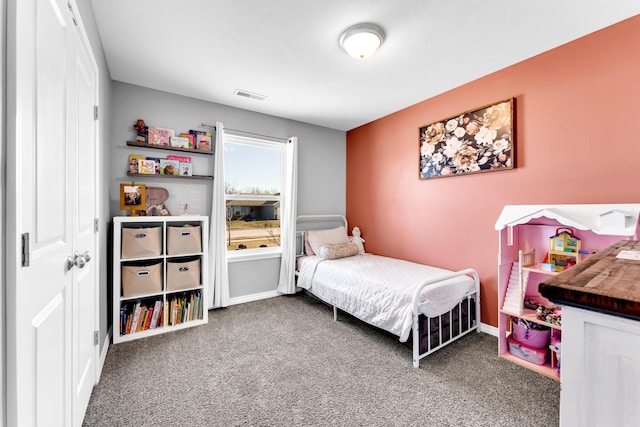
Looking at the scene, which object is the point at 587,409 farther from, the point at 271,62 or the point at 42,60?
the point at 271,62

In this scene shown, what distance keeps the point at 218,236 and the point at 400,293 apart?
6.70ft

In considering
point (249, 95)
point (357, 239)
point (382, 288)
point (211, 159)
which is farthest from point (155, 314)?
point (357, 239)

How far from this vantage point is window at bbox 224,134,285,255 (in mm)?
3430

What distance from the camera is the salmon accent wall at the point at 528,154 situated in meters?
1.87

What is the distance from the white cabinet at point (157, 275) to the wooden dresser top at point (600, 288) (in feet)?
8.99

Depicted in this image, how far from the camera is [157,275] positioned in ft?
8.41

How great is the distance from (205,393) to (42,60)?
1.87 metres

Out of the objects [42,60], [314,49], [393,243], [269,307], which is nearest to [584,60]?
[314,49]

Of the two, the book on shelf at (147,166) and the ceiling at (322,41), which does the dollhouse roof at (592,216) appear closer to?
the ceiling at (322,41)

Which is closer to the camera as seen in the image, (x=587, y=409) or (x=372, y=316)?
(x=587, y=409)

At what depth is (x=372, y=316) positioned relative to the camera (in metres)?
2.39

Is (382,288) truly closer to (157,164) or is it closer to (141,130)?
(157,164)

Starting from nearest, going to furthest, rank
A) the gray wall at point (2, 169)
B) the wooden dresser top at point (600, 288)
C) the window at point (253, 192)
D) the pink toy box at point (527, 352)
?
the wooden dresser top at point (600, 288), the gray wall at point (2, 169), the pink toy box at point (527, 352), the window at point (253, 192)

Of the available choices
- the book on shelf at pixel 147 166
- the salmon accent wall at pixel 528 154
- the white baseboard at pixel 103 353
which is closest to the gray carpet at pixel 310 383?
the white baseboard at pixel 103 353
